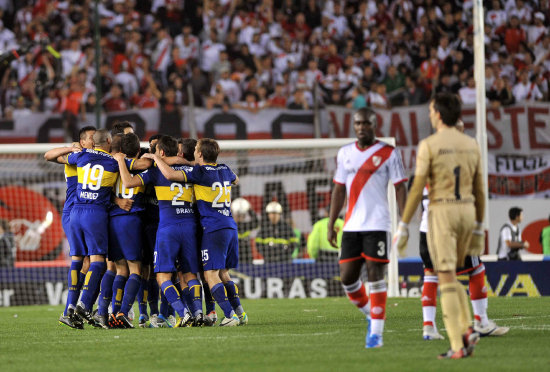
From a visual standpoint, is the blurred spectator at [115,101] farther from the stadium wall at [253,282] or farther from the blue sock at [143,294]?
the blue sock at [143,294]

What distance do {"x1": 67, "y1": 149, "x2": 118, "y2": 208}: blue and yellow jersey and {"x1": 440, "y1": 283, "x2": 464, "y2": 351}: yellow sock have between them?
16.1ft

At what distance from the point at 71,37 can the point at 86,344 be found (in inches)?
666

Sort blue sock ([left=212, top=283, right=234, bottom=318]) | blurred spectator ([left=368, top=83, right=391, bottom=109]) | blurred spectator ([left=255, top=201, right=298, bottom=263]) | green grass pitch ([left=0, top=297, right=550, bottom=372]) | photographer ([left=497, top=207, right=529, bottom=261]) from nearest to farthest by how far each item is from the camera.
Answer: green grass pitch ([left=0, top=297, right=550, bottom=372]) < blue sock ([left=212, top=283, right=234, bottom=318]) < photographer ([left=497, top=207, right=529, bottom=261]) < blurred spectator ([left=255, top=201, right=298, bottom=263]) < blurred spectator ([left=368, top=83, right=391, bottom=109])

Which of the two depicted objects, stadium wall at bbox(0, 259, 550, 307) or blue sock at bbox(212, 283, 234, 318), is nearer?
blue sock at bbox(212, 283, 234, 318)

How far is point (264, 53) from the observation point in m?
24.9

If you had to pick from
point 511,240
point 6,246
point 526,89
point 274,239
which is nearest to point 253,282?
point 274,239

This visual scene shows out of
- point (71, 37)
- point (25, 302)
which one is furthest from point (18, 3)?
point (25, 302)

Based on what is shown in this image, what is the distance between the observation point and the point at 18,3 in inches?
1036

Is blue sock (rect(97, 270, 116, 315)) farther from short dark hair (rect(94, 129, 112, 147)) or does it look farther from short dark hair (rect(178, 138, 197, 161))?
short dark hair (rect(178, 138, 197, 161))

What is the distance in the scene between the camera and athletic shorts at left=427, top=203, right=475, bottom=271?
761cm

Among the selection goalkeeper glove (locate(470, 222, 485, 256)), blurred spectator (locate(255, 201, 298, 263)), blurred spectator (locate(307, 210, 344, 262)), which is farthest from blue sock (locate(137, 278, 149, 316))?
blurred spectator (locate(255, 201, 298, 263))

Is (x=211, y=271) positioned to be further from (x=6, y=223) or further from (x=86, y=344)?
(x=6, y=223)

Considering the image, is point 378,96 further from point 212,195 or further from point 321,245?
point 212,195

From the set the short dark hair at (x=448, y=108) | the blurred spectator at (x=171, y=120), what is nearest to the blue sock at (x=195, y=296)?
the short dark hair at (x=448, y=108)
